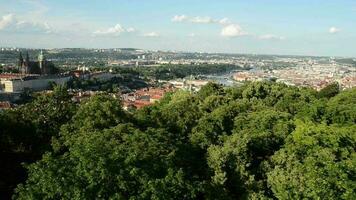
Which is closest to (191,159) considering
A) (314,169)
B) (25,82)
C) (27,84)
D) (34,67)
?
(314,169)

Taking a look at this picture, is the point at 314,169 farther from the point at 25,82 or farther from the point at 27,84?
the point at 27,84

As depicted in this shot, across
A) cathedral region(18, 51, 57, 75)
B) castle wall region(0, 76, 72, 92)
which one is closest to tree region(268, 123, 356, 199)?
castle wall region(0, 76, 72, 92)

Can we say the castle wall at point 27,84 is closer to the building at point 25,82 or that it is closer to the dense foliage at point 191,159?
the building at point 25,82

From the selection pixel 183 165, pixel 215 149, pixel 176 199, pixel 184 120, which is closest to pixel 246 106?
pixel 184 120

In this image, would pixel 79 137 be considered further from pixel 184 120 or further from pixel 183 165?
pixel 184 120

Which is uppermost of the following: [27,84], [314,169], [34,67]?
[314,169]

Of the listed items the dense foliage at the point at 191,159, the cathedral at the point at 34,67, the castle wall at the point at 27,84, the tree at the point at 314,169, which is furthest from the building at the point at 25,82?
the tree at the point at 314,169

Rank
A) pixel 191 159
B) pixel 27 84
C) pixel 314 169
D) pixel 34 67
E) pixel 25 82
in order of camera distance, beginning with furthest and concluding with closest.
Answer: pixel 34 67 < pixel 27 84 < pixel 25 82 < pixel 191 159 < pixel 314 169

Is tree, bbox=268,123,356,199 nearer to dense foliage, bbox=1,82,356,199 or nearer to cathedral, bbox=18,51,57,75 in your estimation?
dense foliage, bbox=1,82,356,199
